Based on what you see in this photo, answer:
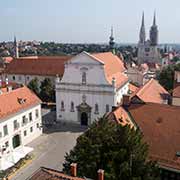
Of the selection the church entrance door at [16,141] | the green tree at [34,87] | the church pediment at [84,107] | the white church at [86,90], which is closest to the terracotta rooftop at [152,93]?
the white church at [86,90]

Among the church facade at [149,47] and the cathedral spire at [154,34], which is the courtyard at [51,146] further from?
the cathedral spire at [154,34]

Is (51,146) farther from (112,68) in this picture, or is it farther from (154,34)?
(154,34)

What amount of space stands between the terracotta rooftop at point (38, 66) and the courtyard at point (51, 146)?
771 inches

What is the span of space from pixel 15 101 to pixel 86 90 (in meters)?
13.1

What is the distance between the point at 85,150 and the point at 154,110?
424 inches

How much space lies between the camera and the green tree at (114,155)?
61.1 feet

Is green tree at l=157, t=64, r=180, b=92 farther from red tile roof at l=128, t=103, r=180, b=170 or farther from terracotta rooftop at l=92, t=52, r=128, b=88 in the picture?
red tile roof at l=128, t=103, r=180, b=170

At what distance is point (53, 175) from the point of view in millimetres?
15242

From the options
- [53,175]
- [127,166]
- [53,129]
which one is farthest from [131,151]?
[53,129]

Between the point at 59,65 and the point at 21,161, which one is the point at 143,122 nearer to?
the point at 21,161

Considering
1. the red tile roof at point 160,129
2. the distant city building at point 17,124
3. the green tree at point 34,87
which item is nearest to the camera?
the red tile roof at point 160,129

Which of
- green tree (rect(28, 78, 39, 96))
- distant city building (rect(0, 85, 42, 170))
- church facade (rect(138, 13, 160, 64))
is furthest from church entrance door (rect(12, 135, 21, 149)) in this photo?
church facade (rect(138, 13, 160, 64))

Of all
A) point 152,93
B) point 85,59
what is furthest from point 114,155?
point 85,59

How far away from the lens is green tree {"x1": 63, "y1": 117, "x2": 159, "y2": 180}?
61.1ft
